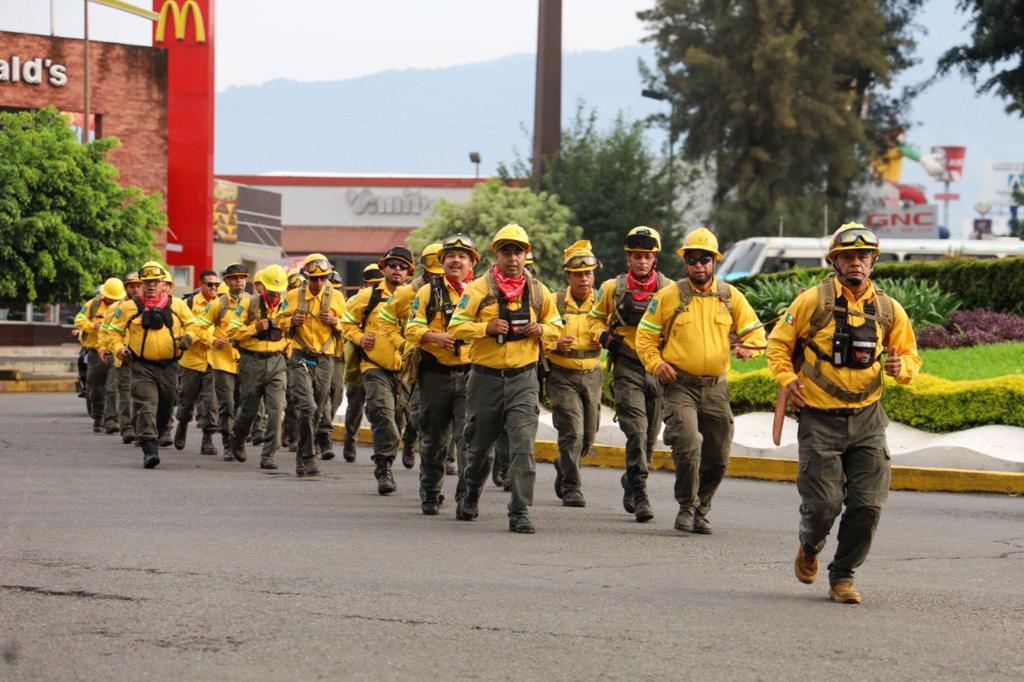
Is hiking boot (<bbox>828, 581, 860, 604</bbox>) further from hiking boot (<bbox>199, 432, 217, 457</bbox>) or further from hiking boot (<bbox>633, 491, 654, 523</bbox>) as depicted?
hiking boot (<bbox>199, 432, 217, 457</bbox>)

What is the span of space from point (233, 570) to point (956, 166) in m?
148

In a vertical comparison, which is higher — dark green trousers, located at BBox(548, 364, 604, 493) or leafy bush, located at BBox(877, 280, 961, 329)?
leafy bush, located at BBox(877, 280, 961, 329)

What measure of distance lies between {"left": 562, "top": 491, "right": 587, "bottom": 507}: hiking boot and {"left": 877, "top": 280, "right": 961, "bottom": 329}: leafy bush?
9985 mm

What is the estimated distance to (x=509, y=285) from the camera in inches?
467

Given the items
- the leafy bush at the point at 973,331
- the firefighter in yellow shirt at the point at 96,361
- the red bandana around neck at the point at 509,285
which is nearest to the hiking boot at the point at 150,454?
the firefighter in yellow shirt at the point at 96,361

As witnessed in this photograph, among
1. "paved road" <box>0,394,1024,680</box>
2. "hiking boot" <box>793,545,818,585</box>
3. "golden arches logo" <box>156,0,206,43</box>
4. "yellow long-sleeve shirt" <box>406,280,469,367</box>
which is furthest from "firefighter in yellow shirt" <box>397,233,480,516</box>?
"golden arches logo" <box>156,0,206,43</box>

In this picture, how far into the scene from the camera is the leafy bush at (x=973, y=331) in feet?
72.8

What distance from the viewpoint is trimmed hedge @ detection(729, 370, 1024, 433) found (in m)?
16.3

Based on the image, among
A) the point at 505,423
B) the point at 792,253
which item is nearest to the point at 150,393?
the point at 505,423

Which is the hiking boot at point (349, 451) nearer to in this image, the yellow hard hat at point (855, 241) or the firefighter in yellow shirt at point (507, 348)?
Answer: the firefighter in yellow shirt at point (507, 348)

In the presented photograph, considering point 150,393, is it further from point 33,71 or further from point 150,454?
point 33,71

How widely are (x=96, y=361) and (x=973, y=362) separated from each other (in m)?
11.0

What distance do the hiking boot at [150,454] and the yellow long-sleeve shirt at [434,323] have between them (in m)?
4.83

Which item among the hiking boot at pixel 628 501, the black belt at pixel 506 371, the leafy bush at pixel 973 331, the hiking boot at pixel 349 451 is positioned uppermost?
the black belt at pixel 506 371
